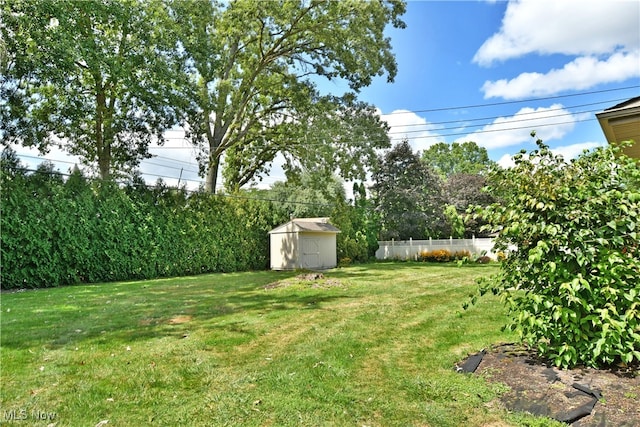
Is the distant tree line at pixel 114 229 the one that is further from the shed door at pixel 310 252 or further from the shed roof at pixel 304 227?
the shed door at pixel 310 252

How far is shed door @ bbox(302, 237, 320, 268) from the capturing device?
53.3 ft

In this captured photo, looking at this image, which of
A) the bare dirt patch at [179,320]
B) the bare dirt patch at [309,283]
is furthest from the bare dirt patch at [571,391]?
the bare dirt patch at [309,283]

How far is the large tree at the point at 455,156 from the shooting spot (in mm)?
45594

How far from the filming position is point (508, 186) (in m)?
3.48

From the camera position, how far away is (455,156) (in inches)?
1809

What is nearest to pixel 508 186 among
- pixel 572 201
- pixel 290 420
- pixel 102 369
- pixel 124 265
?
pixel 572 201

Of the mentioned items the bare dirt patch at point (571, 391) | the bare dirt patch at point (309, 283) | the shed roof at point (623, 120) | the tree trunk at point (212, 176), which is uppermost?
the tree trunk at point (212, 176)

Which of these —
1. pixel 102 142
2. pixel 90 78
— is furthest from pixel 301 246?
pixel 90 78

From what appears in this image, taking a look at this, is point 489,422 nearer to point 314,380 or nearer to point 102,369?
point 314,380

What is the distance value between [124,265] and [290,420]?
11.5 m

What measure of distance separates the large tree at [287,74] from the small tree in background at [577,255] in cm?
1293

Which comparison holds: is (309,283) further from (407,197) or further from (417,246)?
(407,197)

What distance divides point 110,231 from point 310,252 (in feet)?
25.8

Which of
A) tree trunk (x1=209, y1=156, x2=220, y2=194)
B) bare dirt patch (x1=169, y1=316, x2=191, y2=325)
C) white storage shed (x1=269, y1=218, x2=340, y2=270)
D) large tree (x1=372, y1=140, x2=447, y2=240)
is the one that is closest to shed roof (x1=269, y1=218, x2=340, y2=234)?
white storage shed (x1=269, y1=218, x2=340, y2=270)
